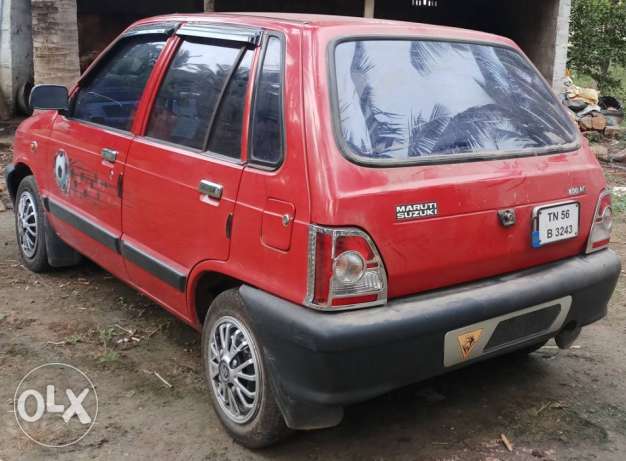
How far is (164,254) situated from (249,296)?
0.80 m

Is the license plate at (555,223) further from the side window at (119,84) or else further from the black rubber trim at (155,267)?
the side window at (119,84)

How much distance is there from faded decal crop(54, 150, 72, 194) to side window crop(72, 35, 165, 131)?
10.3 inches

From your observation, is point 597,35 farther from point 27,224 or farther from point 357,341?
point 357,341

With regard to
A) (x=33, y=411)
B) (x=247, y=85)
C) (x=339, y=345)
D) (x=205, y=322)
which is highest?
(x=247, y=85)

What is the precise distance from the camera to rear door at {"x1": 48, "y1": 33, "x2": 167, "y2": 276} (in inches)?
145

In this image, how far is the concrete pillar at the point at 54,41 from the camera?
27.5 ft

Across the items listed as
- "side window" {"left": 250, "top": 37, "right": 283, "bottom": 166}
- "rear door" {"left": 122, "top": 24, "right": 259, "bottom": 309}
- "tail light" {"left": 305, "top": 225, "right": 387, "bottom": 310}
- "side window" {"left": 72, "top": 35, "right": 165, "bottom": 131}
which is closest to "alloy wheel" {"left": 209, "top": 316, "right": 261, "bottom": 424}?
"rear door" {"left": 122, "top": 24, "right": 259, "bottom": 309}

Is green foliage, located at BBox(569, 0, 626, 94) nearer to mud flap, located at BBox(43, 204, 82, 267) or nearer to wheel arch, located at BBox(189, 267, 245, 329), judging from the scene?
mud flap, located at BBox(43, 204, 82, 267)

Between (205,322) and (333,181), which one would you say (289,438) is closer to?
(205,322)

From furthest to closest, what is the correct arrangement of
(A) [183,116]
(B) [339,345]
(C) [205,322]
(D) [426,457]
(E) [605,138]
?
(E) [605,138], (A) [183,116], (C) [205,322], (D) [426,457], (B) [339,345]

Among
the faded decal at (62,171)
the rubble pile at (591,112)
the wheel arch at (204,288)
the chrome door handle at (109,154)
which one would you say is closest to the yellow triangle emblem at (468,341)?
the wheel arch at (204,288)

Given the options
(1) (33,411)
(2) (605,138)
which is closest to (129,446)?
(1) (33,411)

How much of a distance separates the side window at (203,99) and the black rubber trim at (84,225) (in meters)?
0.65

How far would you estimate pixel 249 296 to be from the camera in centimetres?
268
